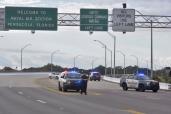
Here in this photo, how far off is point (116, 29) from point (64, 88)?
12749 millimetres

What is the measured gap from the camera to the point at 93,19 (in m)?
56.4

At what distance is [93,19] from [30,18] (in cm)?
618

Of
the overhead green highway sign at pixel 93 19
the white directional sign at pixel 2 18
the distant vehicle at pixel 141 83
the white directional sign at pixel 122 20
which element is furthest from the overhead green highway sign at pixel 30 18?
the distant vehicle at pixel 141 83

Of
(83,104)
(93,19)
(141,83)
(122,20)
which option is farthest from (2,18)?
(83,104)

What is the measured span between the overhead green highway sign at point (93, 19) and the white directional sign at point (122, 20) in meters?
0.97

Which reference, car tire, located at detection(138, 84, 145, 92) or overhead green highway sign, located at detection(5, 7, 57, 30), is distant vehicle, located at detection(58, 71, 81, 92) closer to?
car tire, located at detection(138, 84, 145, 92)

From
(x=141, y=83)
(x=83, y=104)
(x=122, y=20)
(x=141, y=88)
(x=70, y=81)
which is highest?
(x=122, y=20)

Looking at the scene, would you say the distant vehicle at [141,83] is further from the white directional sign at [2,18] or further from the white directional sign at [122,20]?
the white directional sign at [2,18]

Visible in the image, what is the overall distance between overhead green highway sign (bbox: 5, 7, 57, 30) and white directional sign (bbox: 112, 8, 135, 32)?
5.81m

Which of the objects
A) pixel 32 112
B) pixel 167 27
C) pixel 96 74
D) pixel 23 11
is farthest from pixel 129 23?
pixel 96 74

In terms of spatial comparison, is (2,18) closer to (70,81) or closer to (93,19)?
(93,19)

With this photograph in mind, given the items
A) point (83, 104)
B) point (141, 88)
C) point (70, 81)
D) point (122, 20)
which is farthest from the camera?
A: point (122, 20)

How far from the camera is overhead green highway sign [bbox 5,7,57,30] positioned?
179 feet

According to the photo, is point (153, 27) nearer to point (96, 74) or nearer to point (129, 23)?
point (129, 23)
